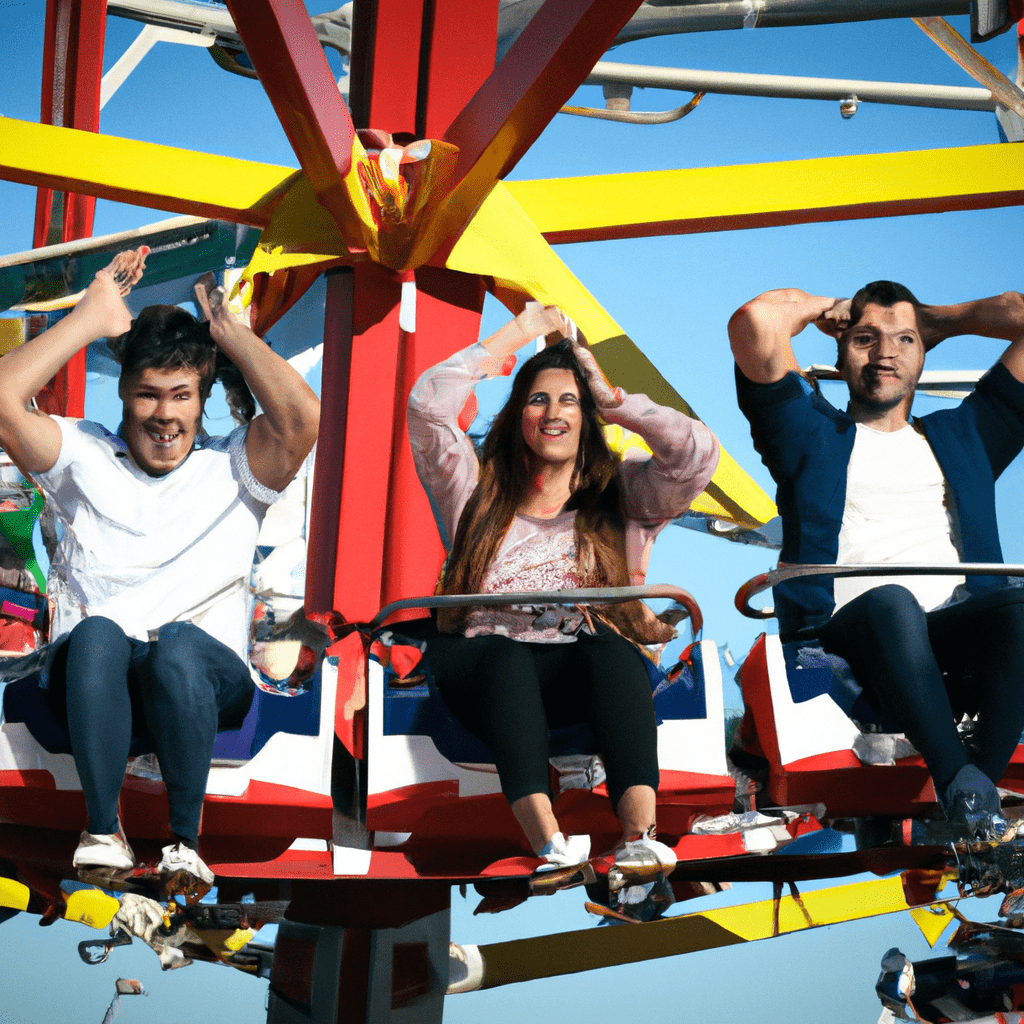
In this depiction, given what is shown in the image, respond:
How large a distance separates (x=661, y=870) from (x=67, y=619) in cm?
89

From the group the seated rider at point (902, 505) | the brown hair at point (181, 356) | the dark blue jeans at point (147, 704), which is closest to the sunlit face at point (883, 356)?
the seated rider at point (902, 505)

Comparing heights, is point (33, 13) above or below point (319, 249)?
above

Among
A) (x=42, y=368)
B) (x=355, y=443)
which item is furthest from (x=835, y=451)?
(x=42, y=368)

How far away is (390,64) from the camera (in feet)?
7.39

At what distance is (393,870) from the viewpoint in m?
1.65

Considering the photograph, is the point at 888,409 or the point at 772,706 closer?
the point at 772,706

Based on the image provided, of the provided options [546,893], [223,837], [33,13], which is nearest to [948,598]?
[546,893]

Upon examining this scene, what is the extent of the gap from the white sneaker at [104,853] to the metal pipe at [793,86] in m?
3.40

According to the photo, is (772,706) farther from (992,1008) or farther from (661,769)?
(992,1008)

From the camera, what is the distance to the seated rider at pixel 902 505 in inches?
68.3

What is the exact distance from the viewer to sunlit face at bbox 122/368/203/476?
1912 millimetres

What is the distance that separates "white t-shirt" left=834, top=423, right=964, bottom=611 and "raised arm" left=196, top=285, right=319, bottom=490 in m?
0.82

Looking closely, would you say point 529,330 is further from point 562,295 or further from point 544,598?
point 544,598

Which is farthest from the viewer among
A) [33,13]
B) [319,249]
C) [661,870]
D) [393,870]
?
[33,13]
